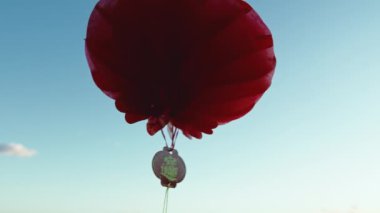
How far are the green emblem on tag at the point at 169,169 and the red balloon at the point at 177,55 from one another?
19.5 inches

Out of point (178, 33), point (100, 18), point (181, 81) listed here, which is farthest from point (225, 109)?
point (100, 18)

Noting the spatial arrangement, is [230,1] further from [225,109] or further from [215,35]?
[225,109]

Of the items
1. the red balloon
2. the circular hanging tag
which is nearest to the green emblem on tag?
the circular hanging tag

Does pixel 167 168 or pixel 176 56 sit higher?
pixel 176 56

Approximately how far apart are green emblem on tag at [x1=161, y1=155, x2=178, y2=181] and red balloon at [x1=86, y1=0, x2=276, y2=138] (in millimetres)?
496

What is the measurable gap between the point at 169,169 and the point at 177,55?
144 cm

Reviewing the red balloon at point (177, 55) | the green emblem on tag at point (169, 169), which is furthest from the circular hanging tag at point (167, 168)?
the red balloon at point (177, 55)

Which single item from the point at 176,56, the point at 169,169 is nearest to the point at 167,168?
the point at 169,169

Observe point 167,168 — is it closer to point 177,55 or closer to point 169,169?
point 169,169

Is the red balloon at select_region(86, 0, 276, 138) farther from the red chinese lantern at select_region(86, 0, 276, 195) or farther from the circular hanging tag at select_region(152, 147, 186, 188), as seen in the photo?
the circular hanging tag at select_region(152, 147, 186, 188)

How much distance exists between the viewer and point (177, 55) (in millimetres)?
5785

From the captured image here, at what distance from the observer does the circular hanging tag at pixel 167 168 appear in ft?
20.6

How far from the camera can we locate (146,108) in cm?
618

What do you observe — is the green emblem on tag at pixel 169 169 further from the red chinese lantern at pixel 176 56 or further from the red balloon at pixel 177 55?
the red balloon at pixel 177 55
